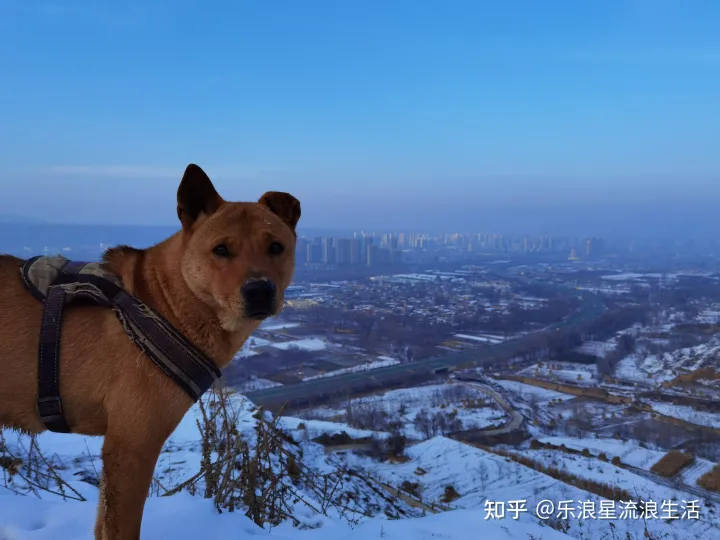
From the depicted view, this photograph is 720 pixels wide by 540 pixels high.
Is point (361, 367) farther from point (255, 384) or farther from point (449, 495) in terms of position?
point (449, 495)

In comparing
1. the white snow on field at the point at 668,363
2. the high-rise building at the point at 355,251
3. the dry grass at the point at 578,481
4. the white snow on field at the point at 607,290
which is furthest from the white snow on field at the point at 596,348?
the high-rise building at the point at 355,251

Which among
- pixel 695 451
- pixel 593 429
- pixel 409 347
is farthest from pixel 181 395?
pixel 409 347

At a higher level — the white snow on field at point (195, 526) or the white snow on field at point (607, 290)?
the white snow on field at point (195, 526)

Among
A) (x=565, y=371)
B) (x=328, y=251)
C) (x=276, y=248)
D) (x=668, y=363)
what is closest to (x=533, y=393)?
(x=565, y=371)

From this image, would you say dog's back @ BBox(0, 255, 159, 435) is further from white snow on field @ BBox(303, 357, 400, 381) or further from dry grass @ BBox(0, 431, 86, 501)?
white snow on field @ BBox(303, 357, 400, 381)

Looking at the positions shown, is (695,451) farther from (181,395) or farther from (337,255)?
(337,255)

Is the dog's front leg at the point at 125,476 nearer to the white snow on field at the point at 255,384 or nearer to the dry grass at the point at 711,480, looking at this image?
the dry grass at the point at 711,480
